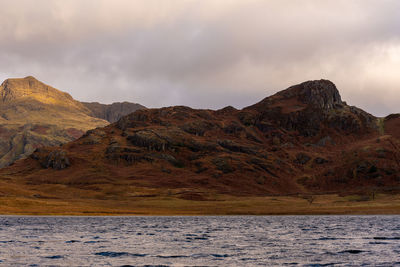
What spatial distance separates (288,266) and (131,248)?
67.2 ft

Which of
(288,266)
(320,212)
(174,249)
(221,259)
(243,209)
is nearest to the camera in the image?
(288,266)

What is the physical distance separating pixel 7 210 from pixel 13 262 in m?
126

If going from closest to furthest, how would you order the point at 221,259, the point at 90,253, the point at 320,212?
the point at 221,259 < the point at 90,253 < the point at 320,212

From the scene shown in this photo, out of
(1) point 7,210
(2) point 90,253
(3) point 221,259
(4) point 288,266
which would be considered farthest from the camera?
(1) point 7,210

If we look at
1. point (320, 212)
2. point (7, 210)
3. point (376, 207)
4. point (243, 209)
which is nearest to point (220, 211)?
point (243, 209)

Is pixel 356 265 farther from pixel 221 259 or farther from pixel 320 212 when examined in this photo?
pixel 320 212

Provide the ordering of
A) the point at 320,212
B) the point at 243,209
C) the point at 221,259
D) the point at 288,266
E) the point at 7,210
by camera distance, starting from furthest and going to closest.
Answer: the point at 243,209
the point at 320,212
the point at 7,210
the point at 221,259
the point at 288,266

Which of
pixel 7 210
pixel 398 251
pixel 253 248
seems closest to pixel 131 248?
pixel 253 248

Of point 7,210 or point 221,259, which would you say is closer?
point 221,259

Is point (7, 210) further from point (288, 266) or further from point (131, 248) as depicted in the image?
point (288, 266)

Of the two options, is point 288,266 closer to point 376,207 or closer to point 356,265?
point 356,265

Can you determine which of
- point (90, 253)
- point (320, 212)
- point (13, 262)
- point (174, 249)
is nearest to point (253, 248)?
point (174, 249)

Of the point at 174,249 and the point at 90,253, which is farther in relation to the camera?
the point at 174,249

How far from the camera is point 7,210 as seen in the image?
500 feet
